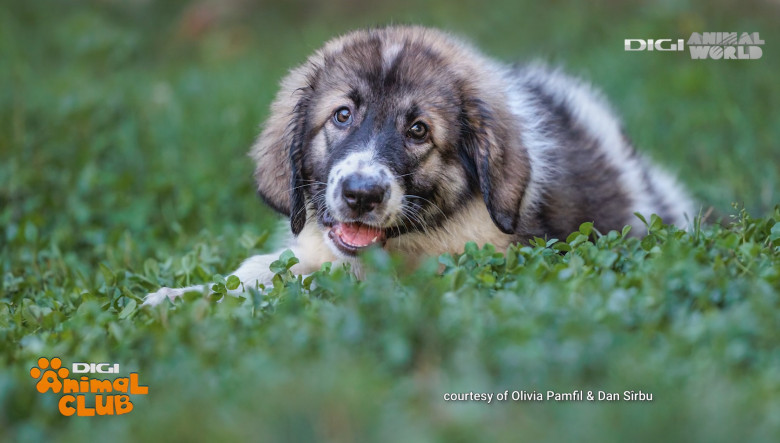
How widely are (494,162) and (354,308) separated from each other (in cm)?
138

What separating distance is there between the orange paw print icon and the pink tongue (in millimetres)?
1338

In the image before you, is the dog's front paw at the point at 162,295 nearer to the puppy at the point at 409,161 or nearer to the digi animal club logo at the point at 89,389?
the puppy at the point at 409,161

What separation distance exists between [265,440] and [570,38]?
7.34 metres

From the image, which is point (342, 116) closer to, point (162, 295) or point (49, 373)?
point (162, 295)

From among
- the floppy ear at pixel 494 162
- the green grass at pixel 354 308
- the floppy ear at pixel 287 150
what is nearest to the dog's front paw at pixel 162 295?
the green grass at pixel 354 308

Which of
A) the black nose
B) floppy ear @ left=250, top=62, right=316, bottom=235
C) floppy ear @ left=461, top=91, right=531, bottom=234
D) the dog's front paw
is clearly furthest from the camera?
floppy ear @ left=250, top=62, right=316, bottom=235

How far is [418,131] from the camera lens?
12.3ft

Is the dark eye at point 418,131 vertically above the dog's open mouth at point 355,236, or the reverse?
the dark eye at point 418,131

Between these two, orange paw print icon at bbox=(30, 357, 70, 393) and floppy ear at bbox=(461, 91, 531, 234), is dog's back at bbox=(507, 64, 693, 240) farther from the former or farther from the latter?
orange paw print icon at bbox=(30, 357, 70, 393)

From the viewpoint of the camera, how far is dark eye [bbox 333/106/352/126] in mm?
3807

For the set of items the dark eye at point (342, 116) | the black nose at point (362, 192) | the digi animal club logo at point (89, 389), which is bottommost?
the digi animal club logo at point (89, 389)

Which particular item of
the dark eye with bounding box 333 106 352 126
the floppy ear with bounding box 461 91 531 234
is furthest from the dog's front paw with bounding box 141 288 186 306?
the floppy ear with bounding box 461 91 531 234

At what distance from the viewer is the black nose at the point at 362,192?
349cm

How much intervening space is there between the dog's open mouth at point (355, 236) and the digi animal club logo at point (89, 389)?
1244mm
